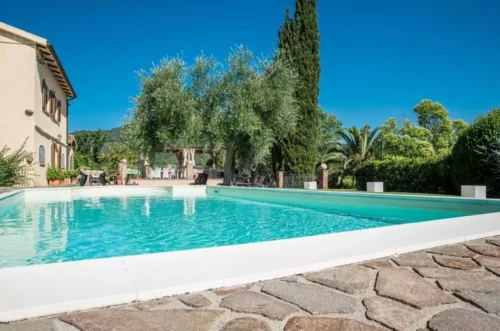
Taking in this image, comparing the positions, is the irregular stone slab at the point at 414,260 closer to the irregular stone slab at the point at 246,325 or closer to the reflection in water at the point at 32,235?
the irregular stone slab at the point at 246,325

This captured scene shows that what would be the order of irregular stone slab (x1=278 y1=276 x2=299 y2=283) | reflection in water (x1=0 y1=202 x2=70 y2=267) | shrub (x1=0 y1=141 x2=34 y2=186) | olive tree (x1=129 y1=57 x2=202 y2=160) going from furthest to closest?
olive tree (x1=129 y1=57 x2=202 y2=160) < shrub (x1=0 y1=141 x2=34 y2=186) < reflection in water (x1=0 y1=202 x2=70 y2=267) < irregular stone slab (x1=278 y1=276 x2=299 y2=283)

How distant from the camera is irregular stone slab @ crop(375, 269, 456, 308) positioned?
6.57ft

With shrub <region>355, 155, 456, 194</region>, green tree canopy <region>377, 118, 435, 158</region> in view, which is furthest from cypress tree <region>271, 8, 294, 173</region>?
green tree canopy <region>377, 118, 435, 158</region>

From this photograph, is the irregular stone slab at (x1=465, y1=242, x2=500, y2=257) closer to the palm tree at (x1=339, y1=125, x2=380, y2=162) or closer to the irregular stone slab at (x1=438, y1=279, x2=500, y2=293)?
the irregular stone slab at (x1=438, y1=279, x2=500, y2=293)

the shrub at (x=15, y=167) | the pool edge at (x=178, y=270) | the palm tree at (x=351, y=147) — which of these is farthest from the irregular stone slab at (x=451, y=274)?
the palm tree at (x=351, y=147)

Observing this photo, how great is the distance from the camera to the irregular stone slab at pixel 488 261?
275cm

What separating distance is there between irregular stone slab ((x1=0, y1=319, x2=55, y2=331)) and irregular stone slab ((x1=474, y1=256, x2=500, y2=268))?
303 centimetres

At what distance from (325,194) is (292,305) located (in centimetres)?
1014

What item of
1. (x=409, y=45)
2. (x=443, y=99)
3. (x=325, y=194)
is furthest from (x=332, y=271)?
(x=443, y=99)

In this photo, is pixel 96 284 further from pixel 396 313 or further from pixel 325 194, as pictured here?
pixel 325 194

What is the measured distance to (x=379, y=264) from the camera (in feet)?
9.07

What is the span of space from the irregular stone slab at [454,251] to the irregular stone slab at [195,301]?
2.25 m

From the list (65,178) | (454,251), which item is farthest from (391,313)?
(65,178)

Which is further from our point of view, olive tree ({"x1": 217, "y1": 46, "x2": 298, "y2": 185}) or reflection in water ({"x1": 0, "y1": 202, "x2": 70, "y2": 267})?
olive tree ({"x1": 217, "y1": 46, "x2": 298, "y2": 185})
